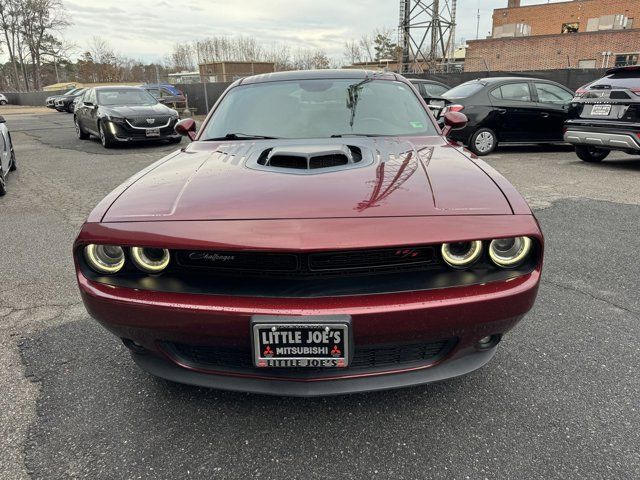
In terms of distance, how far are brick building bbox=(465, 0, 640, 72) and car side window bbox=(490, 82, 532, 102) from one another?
2951 cm

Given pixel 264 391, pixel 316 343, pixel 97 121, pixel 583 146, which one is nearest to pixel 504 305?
pixel 316 343

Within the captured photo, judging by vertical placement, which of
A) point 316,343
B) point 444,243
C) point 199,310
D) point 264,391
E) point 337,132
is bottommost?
point 264,391

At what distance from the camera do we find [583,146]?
27.1ft

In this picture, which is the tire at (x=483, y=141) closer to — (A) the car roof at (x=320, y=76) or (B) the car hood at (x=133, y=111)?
(A) the car roof at (x=320, y=76)

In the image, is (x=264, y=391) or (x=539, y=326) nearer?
(x=264, y=391)

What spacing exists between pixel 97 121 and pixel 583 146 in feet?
34.1

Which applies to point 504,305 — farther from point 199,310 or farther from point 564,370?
point 199,310

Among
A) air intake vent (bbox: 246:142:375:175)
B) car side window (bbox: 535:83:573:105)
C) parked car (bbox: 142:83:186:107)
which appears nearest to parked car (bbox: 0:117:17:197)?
air intake vent (bbox: 246:142:375:175)

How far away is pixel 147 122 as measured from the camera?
34.3 feet

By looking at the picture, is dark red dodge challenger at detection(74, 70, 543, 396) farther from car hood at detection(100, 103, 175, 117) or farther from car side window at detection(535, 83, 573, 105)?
car hood at detection(100, 103, 175, 117)

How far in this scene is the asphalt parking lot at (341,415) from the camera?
1743 mm

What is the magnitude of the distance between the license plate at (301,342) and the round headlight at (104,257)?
633 millimetres

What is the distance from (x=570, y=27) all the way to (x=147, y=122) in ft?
159

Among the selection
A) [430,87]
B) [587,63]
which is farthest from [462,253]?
[587,63]
